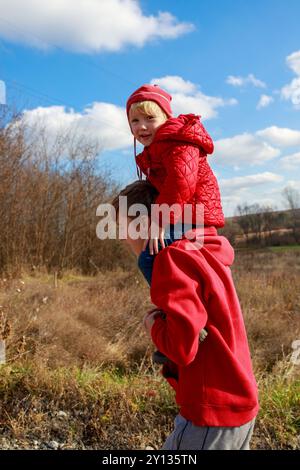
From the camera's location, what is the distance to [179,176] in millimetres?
1565

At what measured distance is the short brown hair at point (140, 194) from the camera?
1.65 m

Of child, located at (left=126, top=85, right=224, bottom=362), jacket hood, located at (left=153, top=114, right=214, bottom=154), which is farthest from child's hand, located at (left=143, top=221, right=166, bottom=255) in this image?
jacket hood, located at (left=153, top=114, right=214, bottom=154)

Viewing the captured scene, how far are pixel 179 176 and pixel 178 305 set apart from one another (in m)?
0.49

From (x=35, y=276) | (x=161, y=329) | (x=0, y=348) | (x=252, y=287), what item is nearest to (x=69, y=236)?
(x=35, y=276)

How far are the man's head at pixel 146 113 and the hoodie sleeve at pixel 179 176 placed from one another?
20cm

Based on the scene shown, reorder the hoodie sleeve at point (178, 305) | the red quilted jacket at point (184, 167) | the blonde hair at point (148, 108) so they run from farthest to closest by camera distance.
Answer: the blonde hair at point (148, 108)
the red quilted jacket at point (184, 167)
the hoodie sleeve at point (178, 305)

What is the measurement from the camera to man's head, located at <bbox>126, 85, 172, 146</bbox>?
179 centimetres

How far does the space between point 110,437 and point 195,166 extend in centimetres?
241

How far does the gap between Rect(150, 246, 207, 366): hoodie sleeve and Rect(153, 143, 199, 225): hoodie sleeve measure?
242 millimetres

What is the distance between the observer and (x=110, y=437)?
329 centimetres

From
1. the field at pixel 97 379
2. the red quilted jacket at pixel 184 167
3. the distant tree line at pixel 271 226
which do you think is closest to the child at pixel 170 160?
the red quilted jacket at pixel 184 167

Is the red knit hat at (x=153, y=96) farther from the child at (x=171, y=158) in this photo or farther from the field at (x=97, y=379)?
the field at (x=97, y=379)
